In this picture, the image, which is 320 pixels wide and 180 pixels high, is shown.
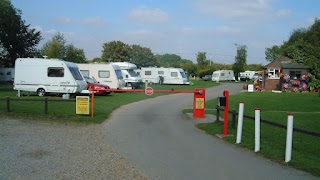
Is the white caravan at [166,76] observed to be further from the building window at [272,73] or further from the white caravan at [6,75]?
the white caravan at [6,75]

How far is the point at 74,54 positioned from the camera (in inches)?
2741

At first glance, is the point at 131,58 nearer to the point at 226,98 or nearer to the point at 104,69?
the point at 104,69

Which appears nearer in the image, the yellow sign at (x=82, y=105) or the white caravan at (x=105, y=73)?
the yellow sign at (x=82, y=105)

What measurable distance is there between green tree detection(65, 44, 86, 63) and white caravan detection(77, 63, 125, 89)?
3388cm

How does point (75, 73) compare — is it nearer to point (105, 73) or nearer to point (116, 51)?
point (105, 73)

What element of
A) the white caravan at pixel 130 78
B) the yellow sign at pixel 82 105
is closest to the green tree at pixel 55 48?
the white caravan at pixel 130 78

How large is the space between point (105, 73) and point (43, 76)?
308 inches

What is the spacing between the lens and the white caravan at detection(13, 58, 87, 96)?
24.8 meters

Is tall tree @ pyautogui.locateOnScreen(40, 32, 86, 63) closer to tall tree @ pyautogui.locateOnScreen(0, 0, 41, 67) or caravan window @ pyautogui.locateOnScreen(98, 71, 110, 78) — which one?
tall tree @ pyautogui.locateOnScreen(0, 0, 41, 67)

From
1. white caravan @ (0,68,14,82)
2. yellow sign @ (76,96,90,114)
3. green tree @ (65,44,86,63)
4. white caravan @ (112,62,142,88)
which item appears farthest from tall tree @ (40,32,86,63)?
yellow sign @ (76,96,90,114)

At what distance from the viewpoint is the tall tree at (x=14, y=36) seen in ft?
147

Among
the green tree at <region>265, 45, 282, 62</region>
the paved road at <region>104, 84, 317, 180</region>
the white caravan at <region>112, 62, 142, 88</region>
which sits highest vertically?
the green tree at <region>265, 45, 282, 62</region>

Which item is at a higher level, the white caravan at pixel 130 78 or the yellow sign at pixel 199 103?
the white caravan at pixel 130 78

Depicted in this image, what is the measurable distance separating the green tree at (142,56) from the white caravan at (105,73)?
63.5 meters
